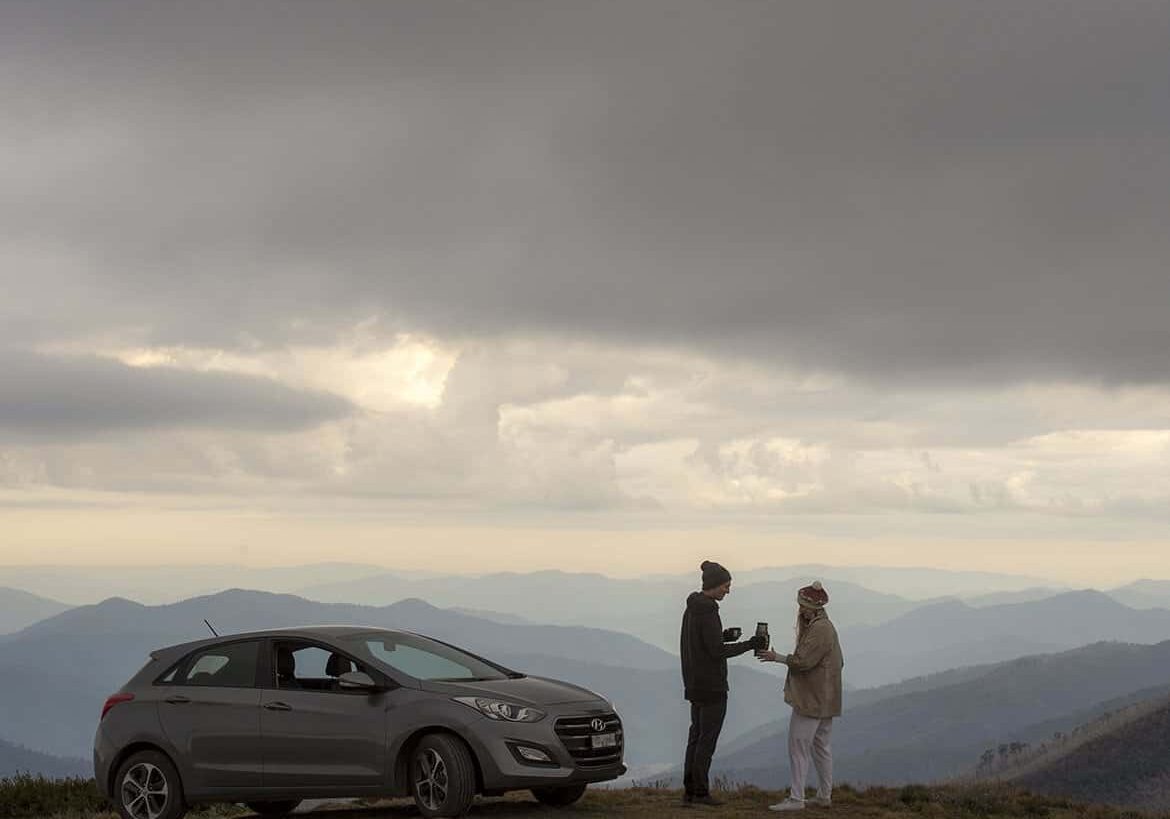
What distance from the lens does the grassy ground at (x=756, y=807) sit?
15844 mm

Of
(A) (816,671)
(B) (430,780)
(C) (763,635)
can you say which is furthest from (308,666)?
(A) (816,671)

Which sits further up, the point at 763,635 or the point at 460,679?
the point at 763,635

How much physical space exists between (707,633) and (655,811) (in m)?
2.13

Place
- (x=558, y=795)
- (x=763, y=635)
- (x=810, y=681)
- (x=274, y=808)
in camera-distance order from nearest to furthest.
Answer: (x=558, y=795)
(x=763, y=635)
(x=810, y=681)
(x=274, y=808)

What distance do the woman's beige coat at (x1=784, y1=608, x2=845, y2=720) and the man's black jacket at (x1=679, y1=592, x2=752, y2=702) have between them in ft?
2.15

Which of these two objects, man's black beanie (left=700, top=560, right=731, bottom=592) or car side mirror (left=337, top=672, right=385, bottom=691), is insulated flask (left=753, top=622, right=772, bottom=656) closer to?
man's black beanie (left=700, top=560, right=731, bottom=592)

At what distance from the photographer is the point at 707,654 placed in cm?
1617

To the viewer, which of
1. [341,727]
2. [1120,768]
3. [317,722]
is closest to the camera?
[341,727]

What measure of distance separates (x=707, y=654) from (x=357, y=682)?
3.96 metres

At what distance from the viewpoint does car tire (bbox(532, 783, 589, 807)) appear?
51.3ft

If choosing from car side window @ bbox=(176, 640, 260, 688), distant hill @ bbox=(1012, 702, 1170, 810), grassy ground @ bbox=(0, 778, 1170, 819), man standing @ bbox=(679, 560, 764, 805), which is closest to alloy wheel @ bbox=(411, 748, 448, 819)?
grassy ground @ bbox=(0, 778, 1170, 819)

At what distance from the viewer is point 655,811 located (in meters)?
16.3

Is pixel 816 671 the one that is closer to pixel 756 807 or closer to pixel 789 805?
pixel 789 805

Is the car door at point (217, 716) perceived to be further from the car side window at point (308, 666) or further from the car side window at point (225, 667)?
the car side window at point (308, 666)
